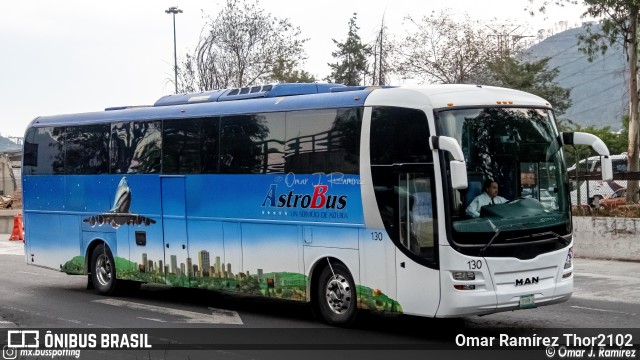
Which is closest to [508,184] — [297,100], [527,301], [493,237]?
[493,237]

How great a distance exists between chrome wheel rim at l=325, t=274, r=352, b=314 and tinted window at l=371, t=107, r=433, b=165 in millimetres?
1728

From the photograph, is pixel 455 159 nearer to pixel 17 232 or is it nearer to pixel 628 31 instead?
pixel 628 31

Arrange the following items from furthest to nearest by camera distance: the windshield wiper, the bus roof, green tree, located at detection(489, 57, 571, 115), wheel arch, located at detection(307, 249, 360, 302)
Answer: green tree, located at detection(489, 57, 571, 115) < wheel arch, located at detection(307, 249, 360, 302) < the bus roof < the windshield wiper

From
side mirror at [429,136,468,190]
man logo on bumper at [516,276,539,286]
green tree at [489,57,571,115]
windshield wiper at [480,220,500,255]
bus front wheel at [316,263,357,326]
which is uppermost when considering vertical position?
green tree at [489,57,571,115]

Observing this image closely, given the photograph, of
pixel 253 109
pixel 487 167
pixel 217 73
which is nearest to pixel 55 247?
pixel 253 109

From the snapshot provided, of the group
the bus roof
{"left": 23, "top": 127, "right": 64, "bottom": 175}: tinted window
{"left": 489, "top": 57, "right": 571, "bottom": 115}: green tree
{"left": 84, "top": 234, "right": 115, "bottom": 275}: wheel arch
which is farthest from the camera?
{"left": 489, "top": 57, "right": 571, "bottom": 115}: green tree

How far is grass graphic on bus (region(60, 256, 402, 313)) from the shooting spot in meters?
12.7

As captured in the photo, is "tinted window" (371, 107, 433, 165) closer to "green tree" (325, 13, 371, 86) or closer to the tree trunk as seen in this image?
the tree trunk

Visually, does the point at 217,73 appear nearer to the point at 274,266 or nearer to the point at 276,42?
the point at 276,42

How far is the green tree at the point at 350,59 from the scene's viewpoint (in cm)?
4650

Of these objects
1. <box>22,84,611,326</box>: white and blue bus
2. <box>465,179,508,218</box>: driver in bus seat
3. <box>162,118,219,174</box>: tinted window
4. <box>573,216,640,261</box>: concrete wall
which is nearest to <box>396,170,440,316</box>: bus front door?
<box>22,84,611,326</box>: white and blue bus

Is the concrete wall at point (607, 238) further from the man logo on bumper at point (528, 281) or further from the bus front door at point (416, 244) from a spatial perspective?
the bus front door at point (416, 244)

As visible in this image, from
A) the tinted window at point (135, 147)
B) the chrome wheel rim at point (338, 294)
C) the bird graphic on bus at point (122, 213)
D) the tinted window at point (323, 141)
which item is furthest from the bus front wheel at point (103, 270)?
the chrome wheel rim at point (338, 294)

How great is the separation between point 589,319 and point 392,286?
300 cm
